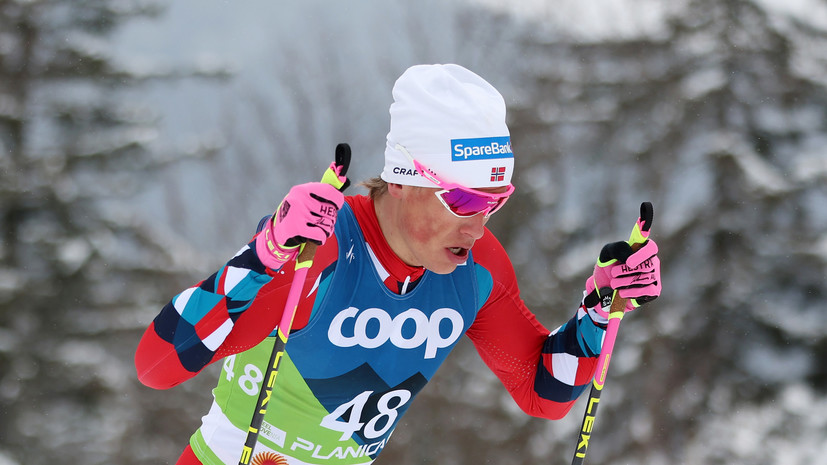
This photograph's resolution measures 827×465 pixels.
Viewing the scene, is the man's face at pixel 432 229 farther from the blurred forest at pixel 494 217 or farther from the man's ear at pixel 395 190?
the blurred forest at pixel 494 217

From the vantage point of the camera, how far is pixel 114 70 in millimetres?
10211

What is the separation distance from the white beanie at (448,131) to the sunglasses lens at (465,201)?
0.10 feet

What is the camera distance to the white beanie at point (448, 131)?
77.9 inches

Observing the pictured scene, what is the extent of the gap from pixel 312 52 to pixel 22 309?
4.65 metres

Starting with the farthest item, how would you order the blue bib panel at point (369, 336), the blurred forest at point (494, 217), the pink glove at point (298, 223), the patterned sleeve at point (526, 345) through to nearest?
the blurred forest at point (494, 217), the patterned sleeve at point (526, 345), the blue bib panel at point (369, 336), the pink glove at point (298, 223)

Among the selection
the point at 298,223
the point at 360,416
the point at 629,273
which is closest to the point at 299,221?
the point at 298,223

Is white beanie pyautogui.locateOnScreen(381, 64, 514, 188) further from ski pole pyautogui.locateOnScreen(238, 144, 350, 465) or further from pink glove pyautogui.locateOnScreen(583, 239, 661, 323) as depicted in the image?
pink glove pyautogui.locateOnScreen(583, 239, 661, 323)

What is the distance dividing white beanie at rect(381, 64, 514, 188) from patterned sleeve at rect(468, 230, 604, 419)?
406 millimetres

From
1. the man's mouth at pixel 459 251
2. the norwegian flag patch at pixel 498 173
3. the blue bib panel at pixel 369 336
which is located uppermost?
the norwegian flag patch at pixel 498 173

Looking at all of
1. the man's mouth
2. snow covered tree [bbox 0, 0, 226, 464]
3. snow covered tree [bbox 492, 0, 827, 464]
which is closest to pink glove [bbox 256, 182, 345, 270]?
the man's mouth

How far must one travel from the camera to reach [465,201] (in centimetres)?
198

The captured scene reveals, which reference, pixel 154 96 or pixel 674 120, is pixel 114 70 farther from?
pixel 674 120

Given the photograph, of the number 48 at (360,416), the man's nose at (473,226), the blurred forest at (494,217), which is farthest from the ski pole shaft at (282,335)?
the blurred forest at (494,217)

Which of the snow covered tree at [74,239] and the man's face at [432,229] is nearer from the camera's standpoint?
the man's face at [432,229]
